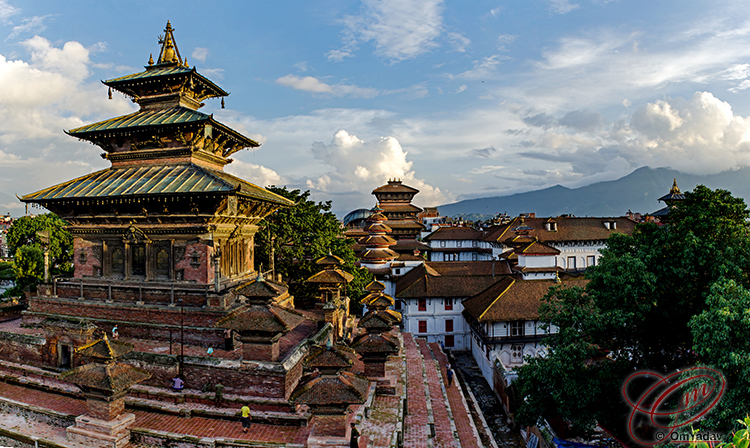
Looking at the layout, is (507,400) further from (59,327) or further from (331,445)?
(59,327)

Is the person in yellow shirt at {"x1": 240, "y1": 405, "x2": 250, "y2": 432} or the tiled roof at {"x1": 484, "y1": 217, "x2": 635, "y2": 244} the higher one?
the tiled roof at {"x1": 484, "y1": 217, "x2": 635, "y2": 244}

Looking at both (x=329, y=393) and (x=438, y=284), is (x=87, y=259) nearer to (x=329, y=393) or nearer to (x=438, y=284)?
(x=329, y=393)

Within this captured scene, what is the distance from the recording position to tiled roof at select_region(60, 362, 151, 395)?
1188cm

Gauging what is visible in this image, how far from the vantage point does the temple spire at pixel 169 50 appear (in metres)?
23.2

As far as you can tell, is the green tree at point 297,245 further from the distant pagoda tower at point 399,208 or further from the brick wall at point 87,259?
the distant pagoda tower at point 399,208

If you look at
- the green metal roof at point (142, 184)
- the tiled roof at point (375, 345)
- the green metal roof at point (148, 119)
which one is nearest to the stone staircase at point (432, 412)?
the tiled roof at point (375, 345)

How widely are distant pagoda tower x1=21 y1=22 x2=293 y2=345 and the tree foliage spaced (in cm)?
1341

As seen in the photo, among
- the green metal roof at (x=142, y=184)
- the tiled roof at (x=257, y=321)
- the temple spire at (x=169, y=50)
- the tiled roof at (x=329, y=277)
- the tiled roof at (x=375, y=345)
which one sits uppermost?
the temple spire at (x=169, y=50)

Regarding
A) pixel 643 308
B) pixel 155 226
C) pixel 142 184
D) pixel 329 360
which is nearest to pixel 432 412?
pixel 329 360

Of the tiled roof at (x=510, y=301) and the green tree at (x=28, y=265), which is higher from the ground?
the green tree at (x=28, y=265)

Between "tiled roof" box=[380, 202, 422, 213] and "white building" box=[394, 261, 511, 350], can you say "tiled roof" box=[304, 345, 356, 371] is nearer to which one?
"white building" box=[394, 261, 511, 350]

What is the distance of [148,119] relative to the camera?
2056 cm

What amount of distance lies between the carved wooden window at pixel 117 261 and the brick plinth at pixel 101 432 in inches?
347

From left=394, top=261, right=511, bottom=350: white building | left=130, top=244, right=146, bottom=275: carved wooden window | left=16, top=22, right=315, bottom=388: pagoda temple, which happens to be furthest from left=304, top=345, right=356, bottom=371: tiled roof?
left=394, top=261, right=511, bottom=350: white building
